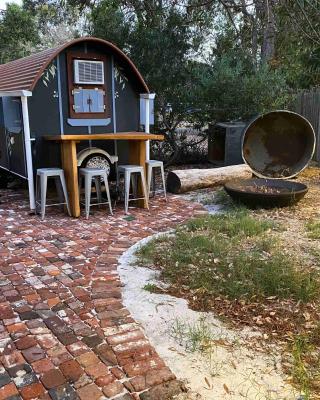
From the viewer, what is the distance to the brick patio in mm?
2252

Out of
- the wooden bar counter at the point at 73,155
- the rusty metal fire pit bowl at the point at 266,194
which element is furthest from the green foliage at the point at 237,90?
the wooden bar counter at the point at 73,155

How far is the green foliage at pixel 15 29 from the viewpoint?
15102 millimetres

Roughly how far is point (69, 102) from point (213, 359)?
16.7 ft

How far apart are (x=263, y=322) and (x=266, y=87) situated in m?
6.69

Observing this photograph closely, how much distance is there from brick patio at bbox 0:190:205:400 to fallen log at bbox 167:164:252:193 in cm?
214

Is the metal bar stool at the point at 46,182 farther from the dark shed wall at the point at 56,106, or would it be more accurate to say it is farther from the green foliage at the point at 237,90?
the green foliage at the point at 237,90

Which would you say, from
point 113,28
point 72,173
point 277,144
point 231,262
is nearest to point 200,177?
point 277,144

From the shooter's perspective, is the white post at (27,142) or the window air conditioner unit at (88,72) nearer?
the white post at (27,142)

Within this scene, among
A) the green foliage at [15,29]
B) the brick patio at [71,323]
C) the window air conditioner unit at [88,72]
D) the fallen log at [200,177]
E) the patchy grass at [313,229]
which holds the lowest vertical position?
the brick patio at [71,323]

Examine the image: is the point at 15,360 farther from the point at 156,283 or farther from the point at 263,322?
the point at 263,322

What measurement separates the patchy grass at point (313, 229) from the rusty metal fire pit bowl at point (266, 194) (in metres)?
0.65

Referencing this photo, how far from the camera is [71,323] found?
2.89 m

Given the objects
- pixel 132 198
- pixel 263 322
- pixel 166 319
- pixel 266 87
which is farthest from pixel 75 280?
pixel 266 87

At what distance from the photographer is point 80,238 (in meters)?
4.78
